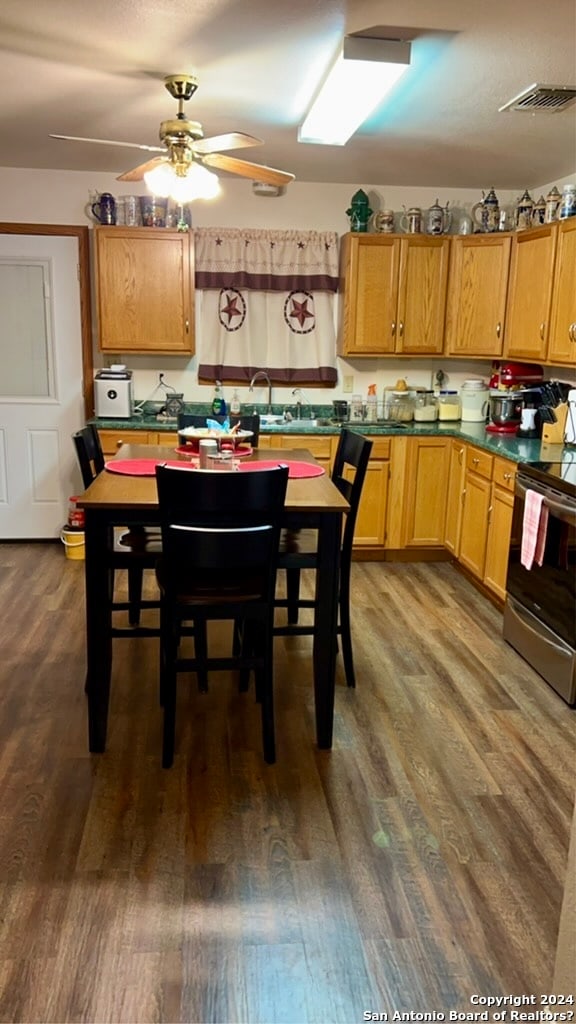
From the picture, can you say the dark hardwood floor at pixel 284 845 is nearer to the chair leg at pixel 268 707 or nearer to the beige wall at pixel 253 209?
the chair leg at pixel 268 707

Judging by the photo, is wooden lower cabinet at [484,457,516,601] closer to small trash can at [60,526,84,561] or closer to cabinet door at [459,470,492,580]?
cabinet door at [459,470,492,580]

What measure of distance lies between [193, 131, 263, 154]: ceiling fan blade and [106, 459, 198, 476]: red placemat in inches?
47.3

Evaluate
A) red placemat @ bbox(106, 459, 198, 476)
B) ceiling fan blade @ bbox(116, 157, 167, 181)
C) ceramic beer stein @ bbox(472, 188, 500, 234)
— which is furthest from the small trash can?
ceramic beer stein @ bbox(472, 188, 500, 234)

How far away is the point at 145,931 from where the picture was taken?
1.83m

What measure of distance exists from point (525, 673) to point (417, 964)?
1.79m

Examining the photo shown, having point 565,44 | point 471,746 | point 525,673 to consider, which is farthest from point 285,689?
point 565,44

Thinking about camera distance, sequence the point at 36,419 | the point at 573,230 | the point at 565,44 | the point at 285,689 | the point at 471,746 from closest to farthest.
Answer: the point at 565,44 → the point at 471,746 → the point at 285,689 → the point at 573,230 → the point at 36,419

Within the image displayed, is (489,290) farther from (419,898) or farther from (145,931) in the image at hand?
(145,931)

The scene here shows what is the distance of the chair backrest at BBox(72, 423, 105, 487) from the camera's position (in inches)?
120

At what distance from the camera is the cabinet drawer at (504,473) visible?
3758mm

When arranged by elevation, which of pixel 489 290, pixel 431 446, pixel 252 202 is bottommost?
pixel 431 446

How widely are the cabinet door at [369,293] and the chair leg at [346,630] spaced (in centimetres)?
223

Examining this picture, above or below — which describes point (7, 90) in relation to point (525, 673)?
above

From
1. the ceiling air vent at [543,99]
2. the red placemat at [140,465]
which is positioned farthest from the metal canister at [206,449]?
the ceiling air vent at [543,99]
